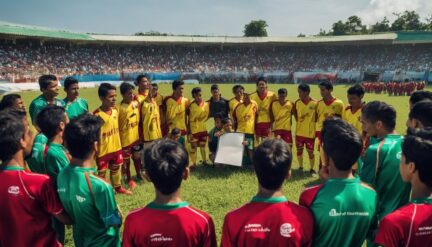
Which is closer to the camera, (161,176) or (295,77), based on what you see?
(161,176)

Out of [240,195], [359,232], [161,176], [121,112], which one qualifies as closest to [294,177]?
[240,195]

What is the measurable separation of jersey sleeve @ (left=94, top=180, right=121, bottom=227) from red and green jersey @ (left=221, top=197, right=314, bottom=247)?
1290mm

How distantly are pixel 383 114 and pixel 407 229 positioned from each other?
5.62 ft

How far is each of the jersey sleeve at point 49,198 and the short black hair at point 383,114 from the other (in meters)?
3.61

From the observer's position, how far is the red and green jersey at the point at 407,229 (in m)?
2.55

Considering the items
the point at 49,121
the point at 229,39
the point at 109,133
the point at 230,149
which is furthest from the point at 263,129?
the point at 229,39

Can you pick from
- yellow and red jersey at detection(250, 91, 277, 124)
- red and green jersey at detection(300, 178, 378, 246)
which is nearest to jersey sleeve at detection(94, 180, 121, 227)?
red and green jersey at detection(300, 178, 378, 246)

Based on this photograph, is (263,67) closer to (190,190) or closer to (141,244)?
(190,190)

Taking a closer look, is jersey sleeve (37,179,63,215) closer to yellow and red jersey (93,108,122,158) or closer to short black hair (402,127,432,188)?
short black hair (402,127,432,188)

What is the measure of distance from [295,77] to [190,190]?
45520 millimetres

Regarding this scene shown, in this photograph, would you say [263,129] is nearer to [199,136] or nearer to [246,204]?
[199,136]

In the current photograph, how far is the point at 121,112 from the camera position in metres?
7.90

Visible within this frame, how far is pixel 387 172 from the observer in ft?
12.1

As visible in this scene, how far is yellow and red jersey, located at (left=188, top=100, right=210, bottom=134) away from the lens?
9.75m
